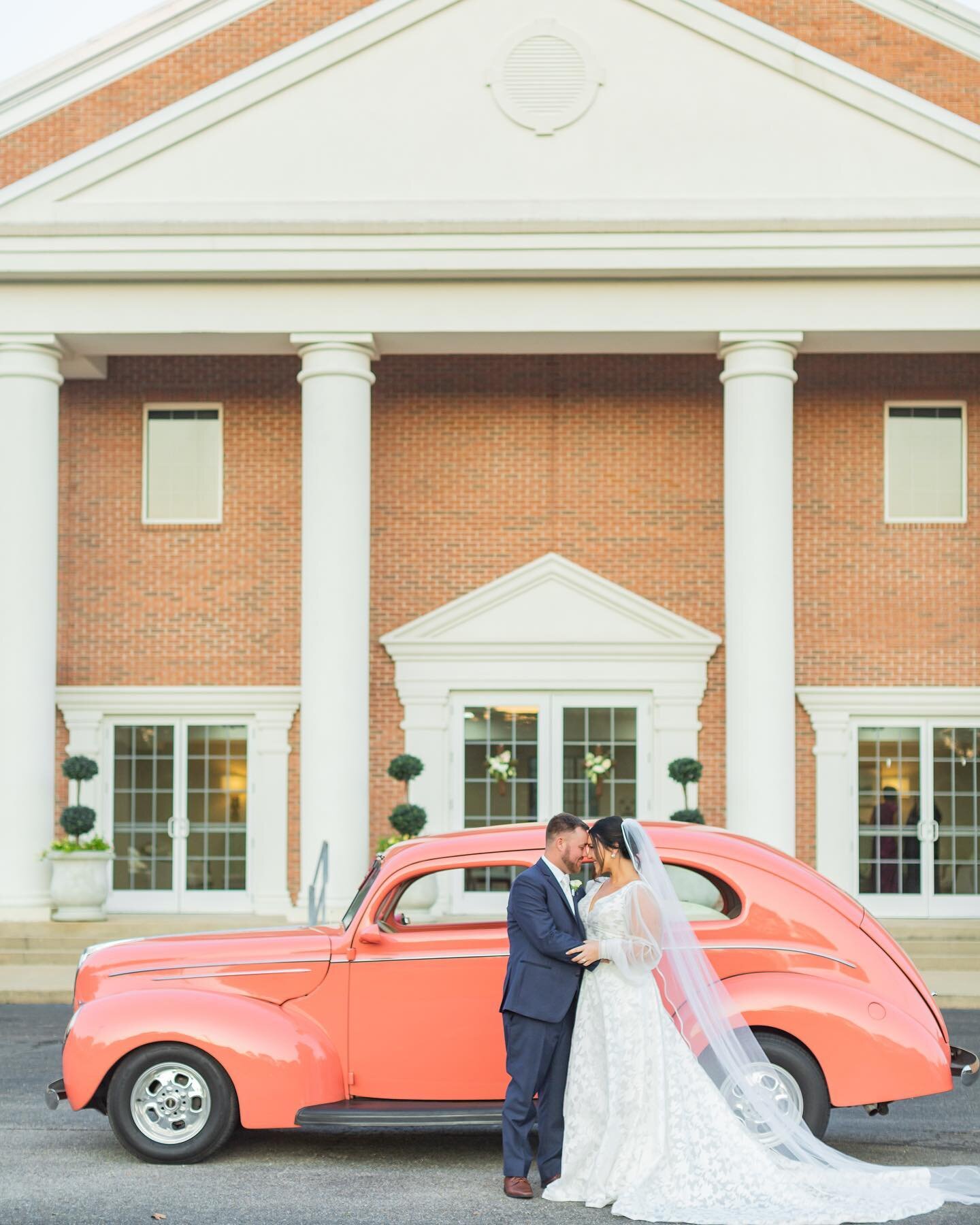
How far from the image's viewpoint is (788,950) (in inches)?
310

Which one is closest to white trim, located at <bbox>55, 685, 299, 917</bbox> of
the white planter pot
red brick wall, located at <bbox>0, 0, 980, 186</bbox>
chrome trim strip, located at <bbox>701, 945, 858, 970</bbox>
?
the white planter pot

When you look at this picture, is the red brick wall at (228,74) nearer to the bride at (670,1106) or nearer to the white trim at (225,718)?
the white trim at (225,718)

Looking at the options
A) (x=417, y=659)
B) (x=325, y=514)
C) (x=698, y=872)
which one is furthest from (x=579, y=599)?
(x=698, y=872)

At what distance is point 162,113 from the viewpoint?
1795 cm

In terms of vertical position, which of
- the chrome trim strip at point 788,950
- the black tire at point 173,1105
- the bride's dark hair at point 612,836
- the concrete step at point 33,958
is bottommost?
the concrete step at point 33,958

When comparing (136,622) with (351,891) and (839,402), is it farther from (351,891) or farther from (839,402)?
(839,402)

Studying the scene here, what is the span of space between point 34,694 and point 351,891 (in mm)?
4211

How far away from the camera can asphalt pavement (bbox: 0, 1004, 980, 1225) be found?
6930mm

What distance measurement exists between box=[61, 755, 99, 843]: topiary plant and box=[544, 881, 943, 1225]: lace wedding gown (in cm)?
1194

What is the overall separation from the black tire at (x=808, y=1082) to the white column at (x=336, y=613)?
10379 millimetres

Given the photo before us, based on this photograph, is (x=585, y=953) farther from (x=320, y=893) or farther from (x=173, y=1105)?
(x=320, y=893)

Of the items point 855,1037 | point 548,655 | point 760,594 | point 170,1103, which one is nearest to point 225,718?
point 548,655

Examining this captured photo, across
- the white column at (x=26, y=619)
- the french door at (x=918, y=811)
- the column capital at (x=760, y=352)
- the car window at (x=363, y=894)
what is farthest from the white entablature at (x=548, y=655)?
the car window at (x=363, y=894)

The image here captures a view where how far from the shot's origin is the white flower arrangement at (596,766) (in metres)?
19.3
